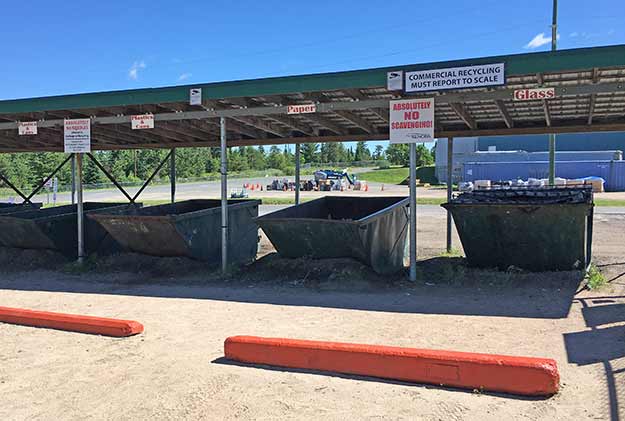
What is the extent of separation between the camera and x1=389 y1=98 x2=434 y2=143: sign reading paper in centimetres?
801

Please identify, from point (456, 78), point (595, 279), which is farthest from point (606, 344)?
point (456, 78)

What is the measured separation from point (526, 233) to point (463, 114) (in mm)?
2570

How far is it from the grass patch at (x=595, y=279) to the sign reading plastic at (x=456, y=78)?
336cm

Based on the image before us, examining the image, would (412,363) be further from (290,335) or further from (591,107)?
(591,107)

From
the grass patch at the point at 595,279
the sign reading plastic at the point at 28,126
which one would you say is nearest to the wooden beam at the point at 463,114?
the grass patch at the point at 595,279

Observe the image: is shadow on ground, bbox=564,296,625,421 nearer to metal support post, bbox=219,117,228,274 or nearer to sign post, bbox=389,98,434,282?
sign post, bbox=389,98,434,282

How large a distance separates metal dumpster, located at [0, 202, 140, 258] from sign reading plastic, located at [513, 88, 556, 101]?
8070 millimetres

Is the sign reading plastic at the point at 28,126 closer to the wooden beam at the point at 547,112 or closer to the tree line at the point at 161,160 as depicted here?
the wooden beam at the point at 547,112

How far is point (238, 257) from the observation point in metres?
11.0

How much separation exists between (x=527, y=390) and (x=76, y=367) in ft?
13.6

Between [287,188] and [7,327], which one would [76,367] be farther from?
[287,188]

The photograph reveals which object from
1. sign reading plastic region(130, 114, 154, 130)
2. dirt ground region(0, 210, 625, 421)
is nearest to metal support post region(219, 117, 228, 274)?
dirt ground region(0, 210, 625, 421)

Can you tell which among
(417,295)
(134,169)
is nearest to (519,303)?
(417,295)

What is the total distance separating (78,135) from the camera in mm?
10383
